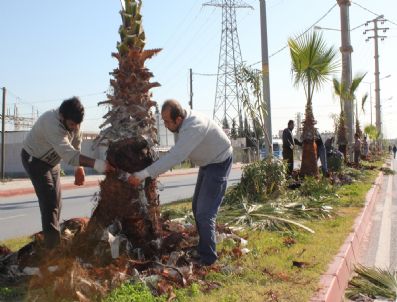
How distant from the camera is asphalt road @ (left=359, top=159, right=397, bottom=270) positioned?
667 cm

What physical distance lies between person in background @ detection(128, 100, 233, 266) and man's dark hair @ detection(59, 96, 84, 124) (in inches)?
33.4

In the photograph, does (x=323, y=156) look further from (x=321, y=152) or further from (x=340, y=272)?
(x=340, y=272)

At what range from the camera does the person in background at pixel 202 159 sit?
4.70 meters

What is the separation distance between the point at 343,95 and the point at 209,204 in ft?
54.0

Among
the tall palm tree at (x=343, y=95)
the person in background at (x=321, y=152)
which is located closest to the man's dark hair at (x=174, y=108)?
the person in background at (x=321, y=152)

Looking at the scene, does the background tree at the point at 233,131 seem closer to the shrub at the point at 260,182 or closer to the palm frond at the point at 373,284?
the shrub at the point at 260,182

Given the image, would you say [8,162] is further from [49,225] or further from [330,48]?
[49,225]

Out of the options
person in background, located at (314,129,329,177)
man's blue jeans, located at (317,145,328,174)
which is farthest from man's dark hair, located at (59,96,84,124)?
man's blue jeans, located at (317,145,328,174)

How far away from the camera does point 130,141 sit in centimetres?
511

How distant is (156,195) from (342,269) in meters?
2.07

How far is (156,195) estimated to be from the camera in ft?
17.3

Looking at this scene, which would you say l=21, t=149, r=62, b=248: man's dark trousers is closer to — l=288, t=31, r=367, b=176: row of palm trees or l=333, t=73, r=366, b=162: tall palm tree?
l=288, t=31, r=367, b=176: row of palm trees

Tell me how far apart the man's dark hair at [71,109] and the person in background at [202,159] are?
848 millimetres

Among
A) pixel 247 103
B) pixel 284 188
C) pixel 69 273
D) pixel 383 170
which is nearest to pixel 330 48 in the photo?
pixel 247 103
